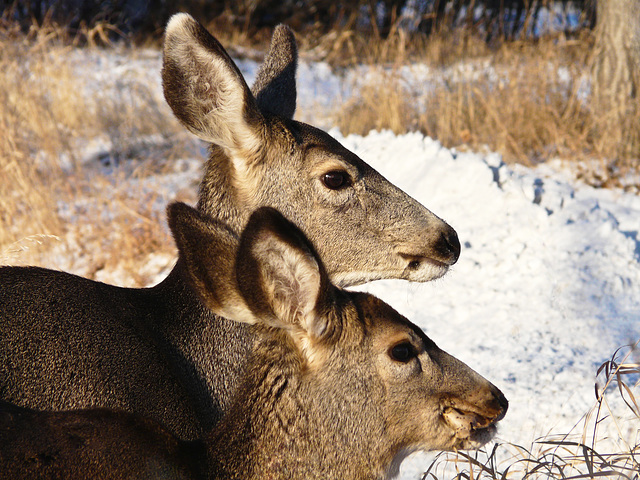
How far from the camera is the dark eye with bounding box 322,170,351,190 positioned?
382 cm

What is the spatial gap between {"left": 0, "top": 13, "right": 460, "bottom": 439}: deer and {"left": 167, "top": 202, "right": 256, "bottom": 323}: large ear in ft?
0.14

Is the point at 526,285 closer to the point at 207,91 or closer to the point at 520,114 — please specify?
the point at 207,91

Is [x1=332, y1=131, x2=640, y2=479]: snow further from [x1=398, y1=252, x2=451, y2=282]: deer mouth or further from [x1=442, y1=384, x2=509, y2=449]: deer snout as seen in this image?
[x1=442, y1=384, x2=509, y2=449]: deer snout

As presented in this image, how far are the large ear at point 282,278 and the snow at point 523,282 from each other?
1.69 metres

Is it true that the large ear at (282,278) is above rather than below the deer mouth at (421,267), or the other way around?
above

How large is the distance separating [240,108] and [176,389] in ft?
4.20

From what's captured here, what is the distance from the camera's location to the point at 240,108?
3664 mm

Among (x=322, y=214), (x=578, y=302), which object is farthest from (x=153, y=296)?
(x=578, y=302)

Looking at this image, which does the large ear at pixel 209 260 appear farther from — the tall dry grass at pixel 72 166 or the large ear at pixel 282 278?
the tall dry grass at pixel 72 166

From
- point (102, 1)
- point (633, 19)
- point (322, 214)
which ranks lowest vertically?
point (102, 1)

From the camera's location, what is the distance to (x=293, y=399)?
2.62 meters

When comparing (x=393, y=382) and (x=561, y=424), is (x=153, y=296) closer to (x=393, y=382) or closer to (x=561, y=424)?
(x=393, y=382)

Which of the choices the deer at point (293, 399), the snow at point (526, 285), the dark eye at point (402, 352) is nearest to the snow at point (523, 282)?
the snow at point (526, 285)

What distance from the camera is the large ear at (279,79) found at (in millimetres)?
4430
